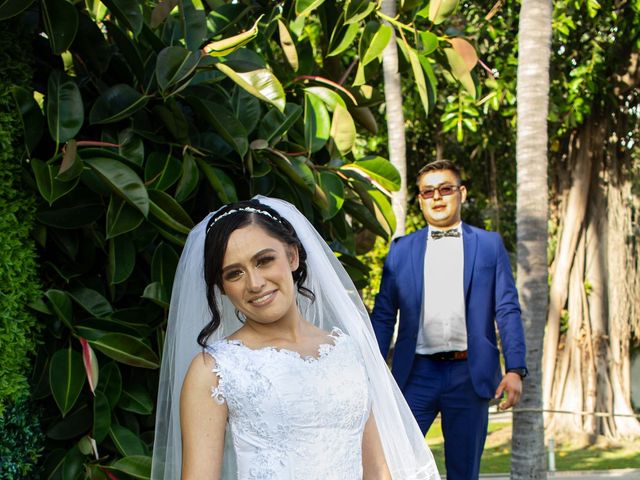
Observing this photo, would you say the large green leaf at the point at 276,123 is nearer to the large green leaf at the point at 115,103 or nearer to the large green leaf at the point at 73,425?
the large green leaf at the point at 115,103

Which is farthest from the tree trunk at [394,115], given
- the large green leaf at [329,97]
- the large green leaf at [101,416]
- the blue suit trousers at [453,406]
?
the large green leaf at [101,416]

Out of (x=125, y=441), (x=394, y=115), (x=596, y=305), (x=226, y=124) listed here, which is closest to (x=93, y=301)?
(x=125, y=441)

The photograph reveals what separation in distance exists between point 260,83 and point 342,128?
812 mm

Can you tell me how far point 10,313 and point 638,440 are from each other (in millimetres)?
10406

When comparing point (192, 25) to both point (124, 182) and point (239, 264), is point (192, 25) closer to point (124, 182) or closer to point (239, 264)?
point (124, 182)

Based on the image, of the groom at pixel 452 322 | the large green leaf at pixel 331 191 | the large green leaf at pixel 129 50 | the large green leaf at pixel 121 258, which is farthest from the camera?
the groom at pixel 452 322

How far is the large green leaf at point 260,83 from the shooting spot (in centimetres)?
331

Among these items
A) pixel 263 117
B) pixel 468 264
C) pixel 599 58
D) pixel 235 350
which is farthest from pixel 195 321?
pixel 599 58

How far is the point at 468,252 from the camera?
4.74m

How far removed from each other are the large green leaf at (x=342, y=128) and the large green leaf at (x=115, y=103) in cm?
96

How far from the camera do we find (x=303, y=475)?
2334mm

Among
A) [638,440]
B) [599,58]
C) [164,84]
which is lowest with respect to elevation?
[638,440]

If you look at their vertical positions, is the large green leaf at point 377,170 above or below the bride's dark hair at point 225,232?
above

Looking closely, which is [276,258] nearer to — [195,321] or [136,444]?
[195,321]
